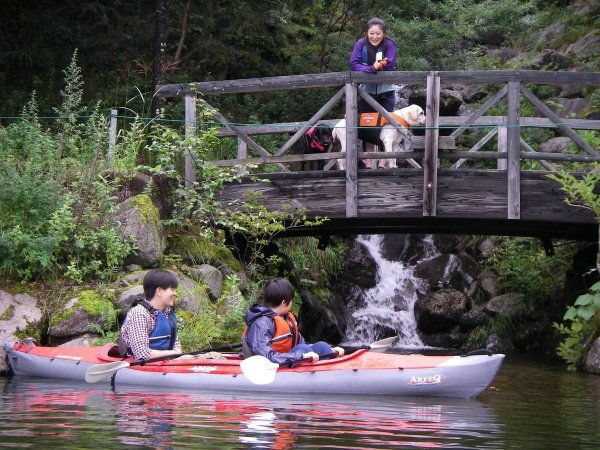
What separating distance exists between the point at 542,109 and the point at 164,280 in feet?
16.6

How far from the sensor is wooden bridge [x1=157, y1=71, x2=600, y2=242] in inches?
447

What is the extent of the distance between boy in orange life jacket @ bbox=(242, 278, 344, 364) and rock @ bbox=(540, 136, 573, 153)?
403 inches

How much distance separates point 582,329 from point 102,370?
5.81 meters

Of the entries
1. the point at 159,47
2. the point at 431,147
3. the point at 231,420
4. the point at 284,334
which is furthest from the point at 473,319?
the point at 231,420

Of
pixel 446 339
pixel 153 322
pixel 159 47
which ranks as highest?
pixel 159 47

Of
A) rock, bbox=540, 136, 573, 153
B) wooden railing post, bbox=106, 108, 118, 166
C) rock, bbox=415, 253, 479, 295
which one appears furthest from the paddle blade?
rock, bbox=540, 136, 573, 153

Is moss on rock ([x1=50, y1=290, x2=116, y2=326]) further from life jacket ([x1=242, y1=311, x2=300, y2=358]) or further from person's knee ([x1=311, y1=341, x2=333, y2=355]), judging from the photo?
person's knee ([x1=311, y1=341, x2=333, y2=355])

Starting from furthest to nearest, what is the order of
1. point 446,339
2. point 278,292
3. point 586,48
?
point 586,48
point 446,339
point 278,292

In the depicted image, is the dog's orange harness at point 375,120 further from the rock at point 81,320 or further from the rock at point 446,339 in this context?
the rock at point 446,339

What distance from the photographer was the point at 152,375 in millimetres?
8547

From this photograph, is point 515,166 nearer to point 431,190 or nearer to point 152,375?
point 431,190

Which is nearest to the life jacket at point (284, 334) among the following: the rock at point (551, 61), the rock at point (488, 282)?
the rock at point (488, 282)

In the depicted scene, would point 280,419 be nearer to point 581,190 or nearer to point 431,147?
point 581,190

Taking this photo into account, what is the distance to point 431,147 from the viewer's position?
11523 millimetres
